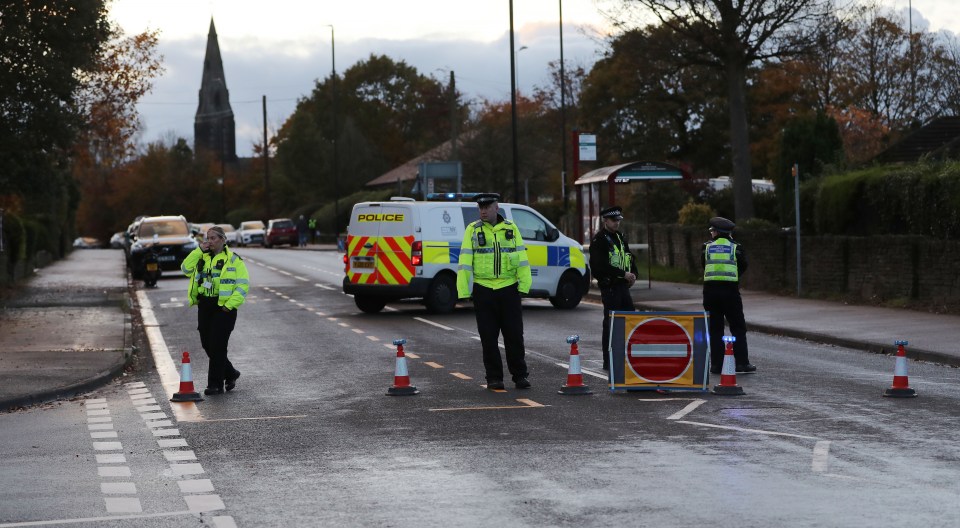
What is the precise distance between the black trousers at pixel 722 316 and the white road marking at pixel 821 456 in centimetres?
509

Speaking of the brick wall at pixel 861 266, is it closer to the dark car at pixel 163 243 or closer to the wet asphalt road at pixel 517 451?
the wet asphalt road at pixel 517 451

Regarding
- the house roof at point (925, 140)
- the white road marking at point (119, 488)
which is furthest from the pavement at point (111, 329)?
the house roof at point (925, 140)

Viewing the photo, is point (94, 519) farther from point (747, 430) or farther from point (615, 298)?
point (615, 298)

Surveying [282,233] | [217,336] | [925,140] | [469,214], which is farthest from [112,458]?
[282,233]

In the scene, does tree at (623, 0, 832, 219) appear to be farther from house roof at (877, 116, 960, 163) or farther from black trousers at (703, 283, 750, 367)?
black trousers at (703, 283, 750, 367)

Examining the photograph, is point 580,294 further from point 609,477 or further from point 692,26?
point 609,477

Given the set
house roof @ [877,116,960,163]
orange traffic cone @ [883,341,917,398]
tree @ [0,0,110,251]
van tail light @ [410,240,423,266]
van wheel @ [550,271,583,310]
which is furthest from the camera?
house roof @ [877,116,960,163]

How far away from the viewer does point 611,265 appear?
15.4 m

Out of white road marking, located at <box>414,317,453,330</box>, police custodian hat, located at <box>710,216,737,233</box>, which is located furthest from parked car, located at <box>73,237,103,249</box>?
police custodian hat, located at <box>710,216,737,233</box>

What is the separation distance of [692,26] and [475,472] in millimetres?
28912

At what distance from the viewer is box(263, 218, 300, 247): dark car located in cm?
7869

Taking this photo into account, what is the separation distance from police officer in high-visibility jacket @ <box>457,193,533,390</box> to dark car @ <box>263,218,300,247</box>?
64.4 metres

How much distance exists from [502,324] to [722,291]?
105 inches

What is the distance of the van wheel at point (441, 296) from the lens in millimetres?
25516
